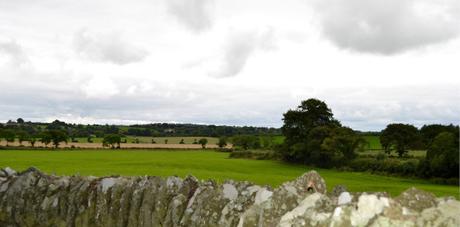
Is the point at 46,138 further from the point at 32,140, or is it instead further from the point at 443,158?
the point at 443,158

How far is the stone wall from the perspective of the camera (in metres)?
5.33

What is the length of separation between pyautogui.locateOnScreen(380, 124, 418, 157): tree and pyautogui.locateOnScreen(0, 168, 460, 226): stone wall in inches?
2496

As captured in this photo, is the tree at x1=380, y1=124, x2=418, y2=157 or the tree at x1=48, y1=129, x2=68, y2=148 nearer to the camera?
the tree at x1=380, y1=124, x2=418, y2=157

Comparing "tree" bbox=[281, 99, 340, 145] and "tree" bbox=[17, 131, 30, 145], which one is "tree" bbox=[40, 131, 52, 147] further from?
"tree" bbox=[281, 99, 340, 145]

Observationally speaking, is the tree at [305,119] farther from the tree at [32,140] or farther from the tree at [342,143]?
the tree at [32,140]

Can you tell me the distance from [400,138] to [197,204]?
65314mm

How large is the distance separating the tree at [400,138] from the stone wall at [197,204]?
63393mm

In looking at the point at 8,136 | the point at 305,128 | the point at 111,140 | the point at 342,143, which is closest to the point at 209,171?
the point at 342,143

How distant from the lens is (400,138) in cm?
6888

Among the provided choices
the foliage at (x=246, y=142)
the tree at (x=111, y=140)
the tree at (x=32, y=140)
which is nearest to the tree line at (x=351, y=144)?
the foliage at (x=246, y=142)

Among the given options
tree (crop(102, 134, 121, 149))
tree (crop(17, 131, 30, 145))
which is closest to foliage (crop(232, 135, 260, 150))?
tree (crop(102, 134, 121, 149))

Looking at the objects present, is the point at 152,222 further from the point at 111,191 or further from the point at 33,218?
the point at 33,218

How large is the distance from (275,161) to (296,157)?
4614 mm

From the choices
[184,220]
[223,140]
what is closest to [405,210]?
[184,220]
